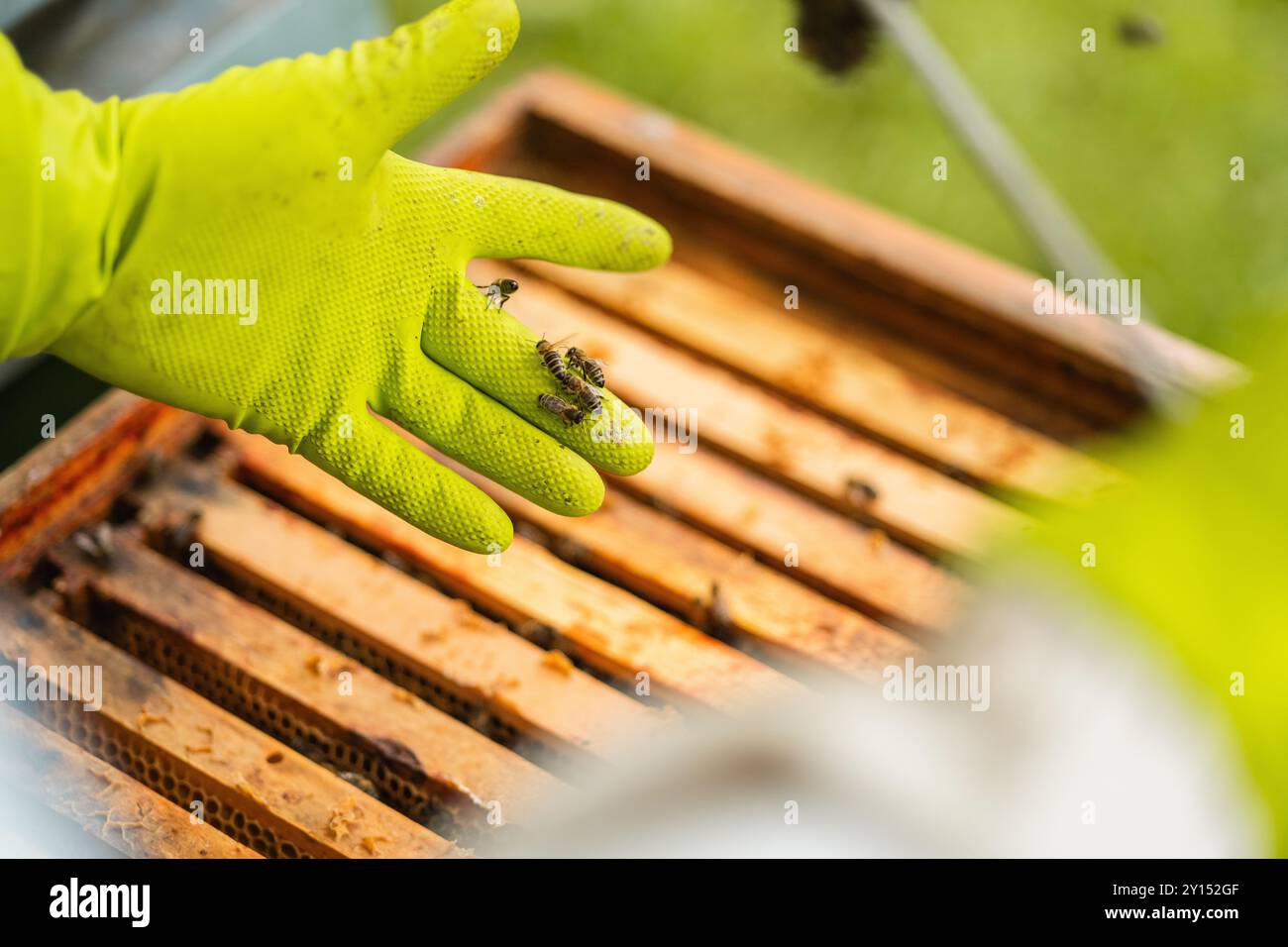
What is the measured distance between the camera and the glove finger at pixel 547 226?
1.79 m

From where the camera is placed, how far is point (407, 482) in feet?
5.80

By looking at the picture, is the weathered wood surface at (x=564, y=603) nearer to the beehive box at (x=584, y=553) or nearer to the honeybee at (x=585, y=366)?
the beehive box at (x=584, y=553)

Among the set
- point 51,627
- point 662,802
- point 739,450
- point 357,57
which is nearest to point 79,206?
Result: point 357,57

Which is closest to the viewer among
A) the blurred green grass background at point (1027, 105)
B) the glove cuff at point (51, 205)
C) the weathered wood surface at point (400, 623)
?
the glove cuff at point (51, 205)

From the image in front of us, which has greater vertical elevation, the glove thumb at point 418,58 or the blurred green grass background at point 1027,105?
the blurred green grass background at point 1027,105

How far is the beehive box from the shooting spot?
6.33ft

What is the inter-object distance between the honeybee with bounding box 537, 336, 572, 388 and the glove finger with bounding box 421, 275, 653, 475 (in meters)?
0.01

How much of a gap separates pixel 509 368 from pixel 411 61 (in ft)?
1.56

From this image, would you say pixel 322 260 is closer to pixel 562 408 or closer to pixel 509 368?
pixel 509 368

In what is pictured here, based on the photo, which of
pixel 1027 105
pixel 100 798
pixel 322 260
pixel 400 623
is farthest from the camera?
pixel 1027 105

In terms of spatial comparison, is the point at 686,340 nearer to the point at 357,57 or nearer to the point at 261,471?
the point at 261,471

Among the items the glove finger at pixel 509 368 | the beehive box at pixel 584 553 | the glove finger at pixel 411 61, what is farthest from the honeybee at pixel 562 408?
the beehive box at pixel 584 553

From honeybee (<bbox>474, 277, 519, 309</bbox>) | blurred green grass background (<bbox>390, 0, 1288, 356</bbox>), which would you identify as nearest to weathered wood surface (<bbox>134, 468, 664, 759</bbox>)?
honeybee (<bbox>474, 277, 519, 309</bbox>)

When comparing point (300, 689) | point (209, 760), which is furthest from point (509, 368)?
point (209, 760)
